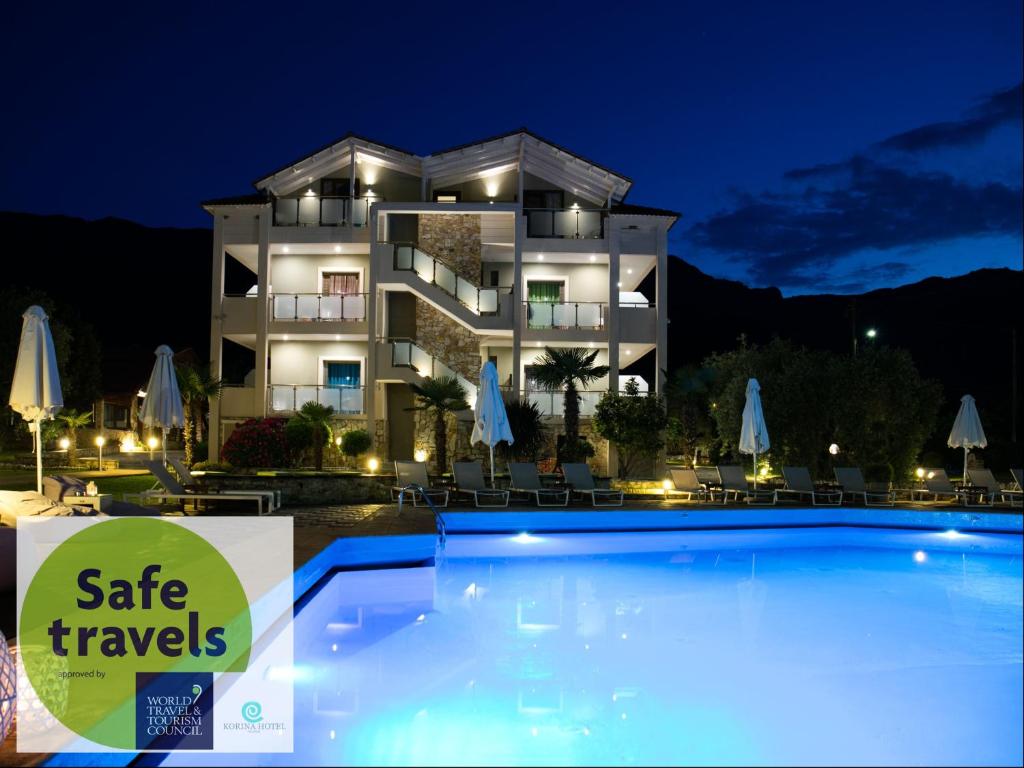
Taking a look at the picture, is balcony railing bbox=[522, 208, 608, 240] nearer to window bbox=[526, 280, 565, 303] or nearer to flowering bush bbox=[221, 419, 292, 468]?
window bbox=[526, 280, 565, 303]

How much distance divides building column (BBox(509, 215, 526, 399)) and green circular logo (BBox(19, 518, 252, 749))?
1481 centimetres

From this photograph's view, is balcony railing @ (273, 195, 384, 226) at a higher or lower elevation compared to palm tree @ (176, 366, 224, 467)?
higher

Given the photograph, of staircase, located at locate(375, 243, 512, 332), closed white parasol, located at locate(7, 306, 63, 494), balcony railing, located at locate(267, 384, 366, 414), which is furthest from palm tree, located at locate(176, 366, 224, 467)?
closed white parasol, located at locate(7, 306, 63, 494)

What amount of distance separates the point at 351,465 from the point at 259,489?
6.63 m

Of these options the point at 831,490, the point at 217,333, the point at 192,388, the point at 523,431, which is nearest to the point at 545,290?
the point at 523,431

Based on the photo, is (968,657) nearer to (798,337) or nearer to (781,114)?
(781,114)

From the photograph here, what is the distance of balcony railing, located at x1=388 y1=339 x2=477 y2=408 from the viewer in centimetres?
2216

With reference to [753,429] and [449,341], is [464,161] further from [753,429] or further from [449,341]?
[753,429]

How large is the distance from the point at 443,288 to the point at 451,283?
0.88 feet

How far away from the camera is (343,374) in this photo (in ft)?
80.6

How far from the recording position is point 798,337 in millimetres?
75500

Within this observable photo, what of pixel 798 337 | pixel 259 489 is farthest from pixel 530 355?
pixel 798 337

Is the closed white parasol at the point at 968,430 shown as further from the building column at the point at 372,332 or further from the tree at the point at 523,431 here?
the building column at the point at 372,332

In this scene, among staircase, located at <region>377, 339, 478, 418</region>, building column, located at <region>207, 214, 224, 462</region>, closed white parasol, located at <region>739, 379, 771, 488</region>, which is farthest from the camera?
building column, located at <region>207, 214, 224, 462</region>
